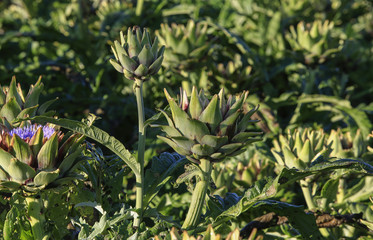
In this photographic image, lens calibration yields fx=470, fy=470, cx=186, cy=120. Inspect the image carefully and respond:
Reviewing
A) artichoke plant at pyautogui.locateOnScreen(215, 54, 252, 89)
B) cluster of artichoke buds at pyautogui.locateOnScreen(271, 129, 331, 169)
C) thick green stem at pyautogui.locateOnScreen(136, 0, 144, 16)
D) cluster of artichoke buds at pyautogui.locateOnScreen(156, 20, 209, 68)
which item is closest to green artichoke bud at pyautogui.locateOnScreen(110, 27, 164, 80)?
cluster of artichoke buds at pyautogui.locateOnScreen(271, 129, 331, 169)

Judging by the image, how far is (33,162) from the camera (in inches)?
27.7

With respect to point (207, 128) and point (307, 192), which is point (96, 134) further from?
point (307, 192)

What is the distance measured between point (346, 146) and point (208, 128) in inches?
22.5

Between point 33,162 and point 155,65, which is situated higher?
point 155,65

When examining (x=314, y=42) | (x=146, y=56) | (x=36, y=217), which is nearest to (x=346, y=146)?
(x=314, y=42)

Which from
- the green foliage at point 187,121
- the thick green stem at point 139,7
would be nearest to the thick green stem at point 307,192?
the green foliage at point 187,121

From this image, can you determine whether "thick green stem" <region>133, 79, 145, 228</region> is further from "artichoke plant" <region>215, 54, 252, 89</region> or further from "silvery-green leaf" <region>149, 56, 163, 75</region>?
"artichoke plant" <region>215, 54, 252, 89</region>

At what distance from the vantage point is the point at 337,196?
117 cm

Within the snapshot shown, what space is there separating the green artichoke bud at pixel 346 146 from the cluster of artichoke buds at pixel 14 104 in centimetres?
66

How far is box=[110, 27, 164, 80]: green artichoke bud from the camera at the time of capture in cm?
80

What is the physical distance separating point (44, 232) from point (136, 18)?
4.02 ft

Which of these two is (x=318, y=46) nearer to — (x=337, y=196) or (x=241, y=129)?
(x=337, y=196)

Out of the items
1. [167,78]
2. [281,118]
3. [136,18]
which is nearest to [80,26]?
[136,18]

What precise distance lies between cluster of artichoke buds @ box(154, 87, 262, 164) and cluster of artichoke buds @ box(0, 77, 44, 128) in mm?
265
